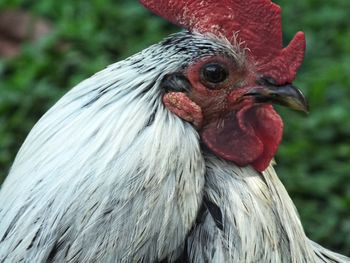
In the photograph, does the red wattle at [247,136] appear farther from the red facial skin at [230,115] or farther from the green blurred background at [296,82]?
the green blurred background at [296,82]

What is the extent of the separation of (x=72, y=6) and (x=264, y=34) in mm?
3549

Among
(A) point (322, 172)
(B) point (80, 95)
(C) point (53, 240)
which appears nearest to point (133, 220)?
(C) point (53, 240)

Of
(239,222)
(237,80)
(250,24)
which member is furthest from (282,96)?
(239,222)

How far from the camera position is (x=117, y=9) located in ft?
20.3

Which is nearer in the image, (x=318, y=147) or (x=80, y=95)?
(x=80, y=95)

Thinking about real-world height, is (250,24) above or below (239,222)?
above

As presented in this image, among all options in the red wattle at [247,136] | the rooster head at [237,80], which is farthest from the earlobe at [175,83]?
the red wattle at [247,136]

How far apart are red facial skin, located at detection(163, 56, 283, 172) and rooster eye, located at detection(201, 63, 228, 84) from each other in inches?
0.4

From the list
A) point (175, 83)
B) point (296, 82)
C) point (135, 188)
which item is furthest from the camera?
point (296, 82)

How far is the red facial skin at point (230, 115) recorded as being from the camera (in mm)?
2732

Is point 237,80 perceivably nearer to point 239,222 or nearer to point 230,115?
point 230,115

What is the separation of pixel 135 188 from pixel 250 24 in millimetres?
651

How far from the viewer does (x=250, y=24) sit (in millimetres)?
2840

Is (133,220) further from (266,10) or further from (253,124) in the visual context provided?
(266,10)
